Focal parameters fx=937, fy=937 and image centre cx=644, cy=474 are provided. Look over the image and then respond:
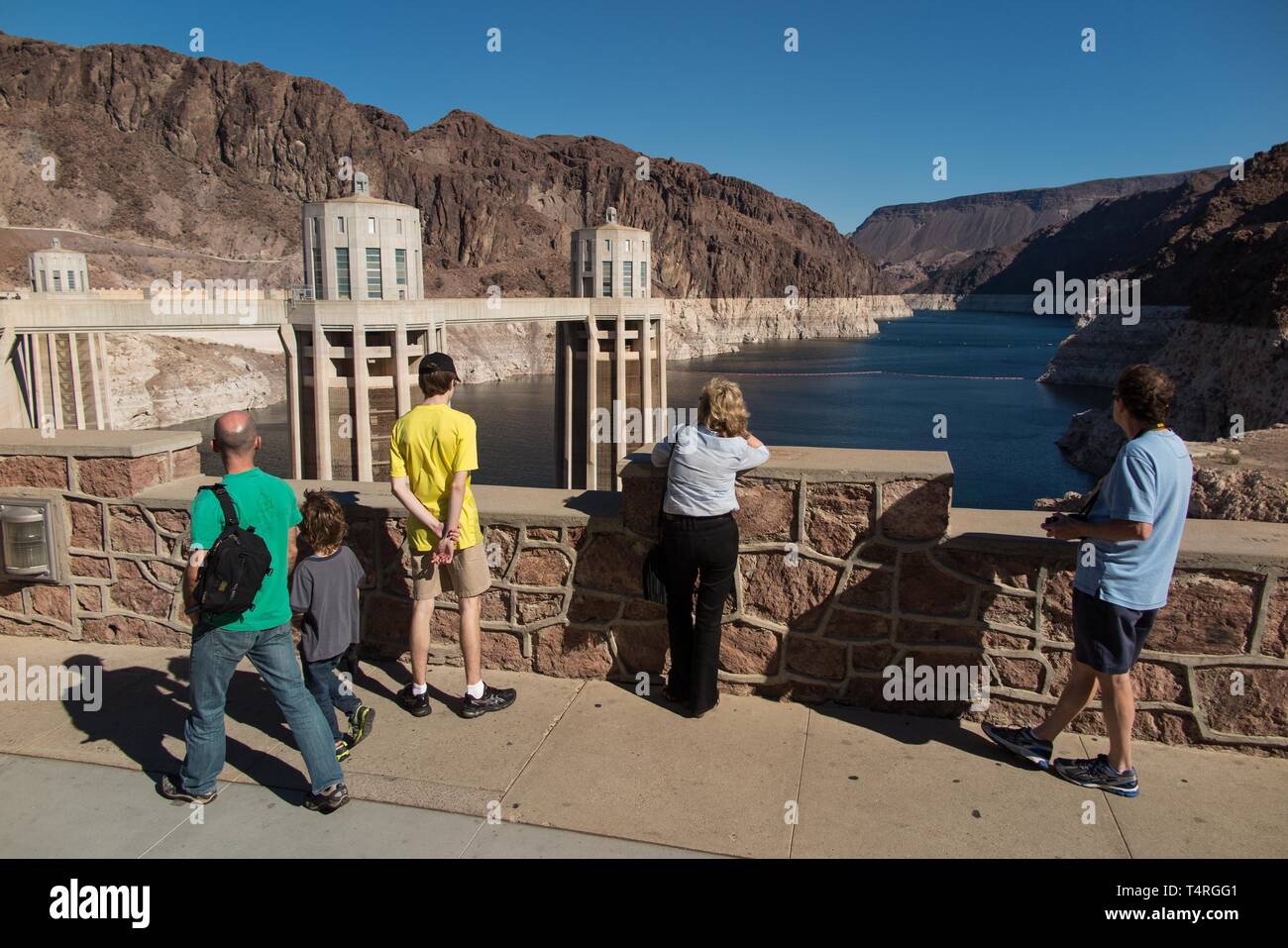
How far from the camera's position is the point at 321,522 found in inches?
166

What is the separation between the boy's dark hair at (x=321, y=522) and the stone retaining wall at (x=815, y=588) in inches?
38.5

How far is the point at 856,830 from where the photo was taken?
3.70 metres

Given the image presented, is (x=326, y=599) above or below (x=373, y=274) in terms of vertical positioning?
below

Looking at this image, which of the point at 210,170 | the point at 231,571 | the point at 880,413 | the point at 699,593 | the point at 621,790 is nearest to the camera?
the point at 231,571

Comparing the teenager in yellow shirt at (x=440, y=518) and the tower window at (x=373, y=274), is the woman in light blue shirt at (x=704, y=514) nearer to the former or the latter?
the teenager in yellow shirt at (x=440, y=518)

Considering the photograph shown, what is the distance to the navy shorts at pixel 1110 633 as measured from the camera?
3.82 m

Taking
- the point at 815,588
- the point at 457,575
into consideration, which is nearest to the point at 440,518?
the point at 457,575

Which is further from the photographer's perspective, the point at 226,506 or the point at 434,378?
the point at 434,378

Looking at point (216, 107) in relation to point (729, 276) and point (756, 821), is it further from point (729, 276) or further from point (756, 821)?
point (756, 821)

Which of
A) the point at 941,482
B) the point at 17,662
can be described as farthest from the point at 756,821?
the point at 17,662

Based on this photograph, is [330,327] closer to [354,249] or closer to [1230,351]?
[354,249]

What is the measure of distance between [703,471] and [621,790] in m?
1.46

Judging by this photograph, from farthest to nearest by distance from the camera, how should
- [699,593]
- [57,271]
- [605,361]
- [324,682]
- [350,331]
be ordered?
1. [57,271]
2. [605,361]
3. [350,331]
4. [699,593]
5. [324,682]

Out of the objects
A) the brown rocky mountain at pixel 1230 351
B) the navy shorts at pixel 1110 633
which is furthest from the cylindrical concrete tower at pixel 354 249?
the navy shorts at pixel 1110 633
